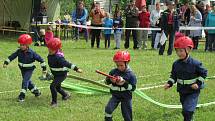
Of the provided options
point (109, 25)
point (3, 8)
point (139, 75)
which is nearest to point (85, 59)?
point (139, 75)

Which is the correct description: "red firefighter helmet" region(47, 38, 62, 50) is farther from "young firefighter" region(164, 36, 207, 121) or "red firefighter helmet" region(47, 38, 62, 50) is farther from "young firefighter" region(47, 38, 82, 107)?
"young firefighter" region(164, 36, 207, 121)

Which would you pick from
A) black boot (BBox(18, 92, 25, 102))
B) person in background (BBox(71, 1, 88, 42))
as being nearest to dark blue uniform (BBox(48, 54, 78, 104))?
black boot (BBox(18, 92, 25, 102))

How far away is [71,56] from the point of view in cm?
1758

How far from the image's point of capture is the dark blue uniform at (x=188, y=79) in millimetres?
7398

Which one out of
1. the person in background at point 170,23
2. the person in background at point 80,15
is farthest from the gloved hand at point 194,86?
the person in background at point 80,15

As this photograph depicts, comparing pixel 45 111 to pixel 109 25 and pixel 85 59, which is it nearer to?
pixel 85 59

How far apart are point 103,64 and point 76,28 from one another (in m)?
9.67

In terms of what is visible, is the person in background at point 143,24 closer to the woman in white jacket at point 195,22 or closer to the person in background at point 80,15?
the woman in white jacket at point 195,22

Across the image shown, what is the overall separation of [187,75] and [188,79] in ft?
0.23

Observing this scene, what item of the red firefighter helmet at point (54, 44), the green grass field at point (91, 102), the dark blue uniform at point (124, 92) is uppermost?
the red firefighter helmet at point (54, 44)

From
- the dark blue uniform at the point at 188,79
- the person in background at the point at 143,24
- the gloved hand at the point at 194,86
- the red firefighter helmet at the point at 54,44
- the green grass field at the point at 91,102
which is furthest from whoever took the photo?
the person in background at the point at 143,24

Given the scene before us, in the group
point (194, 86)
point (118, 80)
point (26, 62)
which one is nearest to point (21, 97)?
point (26, 62)

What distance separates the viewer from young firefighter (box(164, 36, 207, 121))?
7371mm

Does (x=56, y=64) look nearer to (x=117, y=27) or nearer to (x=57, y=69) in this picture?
(x=57, y=69)
